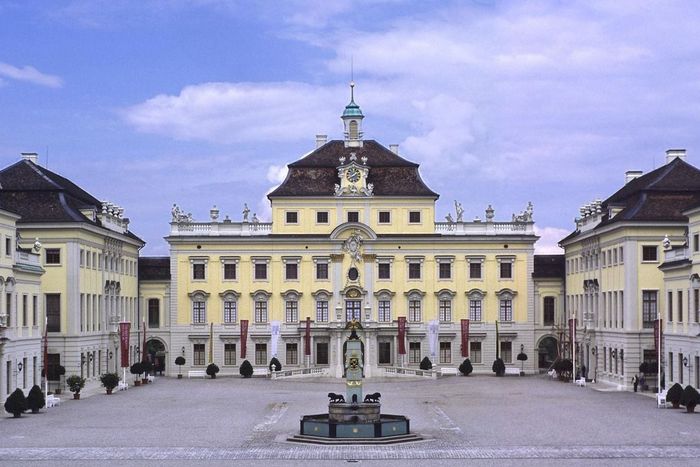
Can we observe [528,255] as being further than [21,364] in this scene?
Yes

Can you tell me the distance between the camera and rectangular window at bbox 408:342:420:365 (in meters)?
88.8

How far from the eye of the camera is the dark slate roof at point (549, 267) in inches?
3578

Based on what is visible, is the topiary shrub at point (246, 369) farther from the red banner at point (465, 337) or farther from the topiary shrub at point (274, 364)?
the red banner at point (465, 337)

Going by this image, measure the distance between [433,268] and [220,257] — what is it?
13975mm

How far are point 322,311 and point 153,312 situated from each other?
11.6 meters

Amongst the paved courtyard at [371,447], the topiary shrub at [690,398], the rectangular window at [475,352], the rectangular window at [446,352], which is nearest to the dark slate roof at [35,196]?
the paved courtyard at [371,447]

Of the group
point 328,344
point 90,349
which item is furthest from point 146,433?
point 328,344

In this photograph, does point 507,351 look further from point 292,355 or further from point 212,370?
point 212,370

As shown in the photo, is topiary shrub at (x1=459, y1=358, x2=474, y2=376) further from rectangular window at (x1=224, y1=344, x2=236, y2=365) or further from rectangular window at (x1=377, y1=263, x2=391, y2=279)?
rectangular window at (x1=224, y1=344, x2=236, y2=365)

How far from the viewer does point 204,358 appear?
291 ft

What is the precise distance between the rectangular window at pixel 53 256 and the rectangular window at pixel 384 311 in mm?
25655

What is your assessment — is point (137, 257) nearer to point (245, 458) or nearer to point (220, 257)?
point (220, 257)

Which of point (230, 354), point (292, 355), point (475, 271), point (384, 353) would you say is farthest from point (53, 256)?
point (475, 271)

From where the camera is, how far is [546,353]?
93.4 meters
